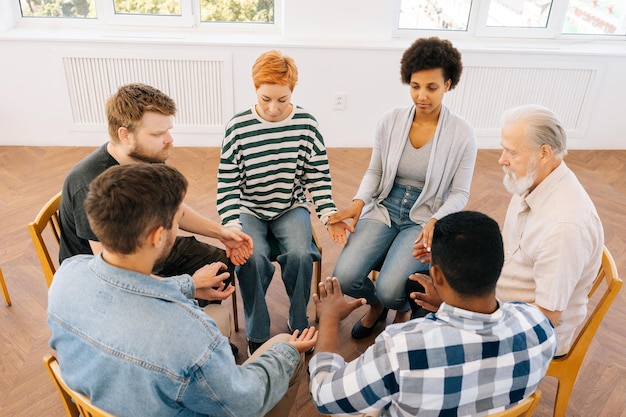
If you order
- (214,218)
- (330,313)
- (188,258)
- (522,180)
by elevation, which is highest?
(522,180)

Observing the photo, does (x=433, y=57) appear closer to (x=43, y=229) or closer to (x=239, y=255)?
(x=239, y=255)

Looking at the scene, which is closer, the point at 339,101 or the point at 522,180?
the point at 522,180

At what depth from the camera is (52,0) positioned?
4.27 meters

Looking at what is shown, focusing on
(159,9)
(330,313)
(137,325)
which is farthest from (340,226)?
(159,9)

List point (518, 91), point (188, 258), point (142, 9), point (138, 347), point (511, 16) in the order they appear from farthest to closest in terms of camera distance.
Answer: point (511, 16)
point (518, 91)
point (142, 9)
point (188, 258)
point (138, 347)

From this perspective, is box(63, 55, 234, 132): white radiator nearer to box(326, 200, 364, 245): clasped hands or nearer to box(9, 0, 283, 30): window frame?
box(9, 0, 283, 30): window frame

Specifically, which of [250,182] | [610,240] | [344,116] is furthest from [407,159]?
[344,116]

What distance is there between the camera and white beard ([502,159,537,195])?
5.78 ft

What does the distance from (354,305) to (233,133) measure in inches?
38.5

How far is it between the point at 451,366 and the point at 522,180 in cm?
90

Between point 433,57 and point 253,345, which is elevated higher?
point 433,57

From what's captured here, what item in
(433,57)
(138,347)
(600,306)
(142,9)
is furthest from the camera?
(142,9)

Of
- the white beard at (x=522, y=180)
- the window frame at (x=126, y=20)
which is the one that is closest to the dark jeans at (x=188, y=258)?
the white beard at (x=522, y=180)

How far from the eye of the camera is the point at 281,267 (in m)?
2.28
